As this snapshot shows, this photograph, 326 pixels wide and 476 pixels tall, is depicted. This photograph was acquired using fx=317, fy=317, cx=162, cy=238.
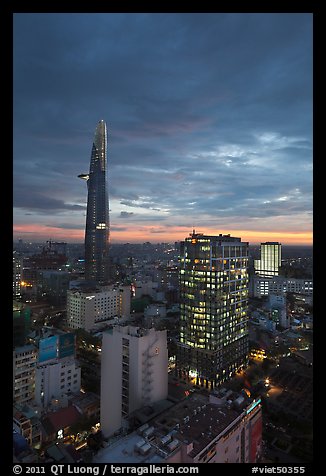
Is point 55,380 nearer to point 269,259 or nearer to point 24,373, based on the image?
point 24,373

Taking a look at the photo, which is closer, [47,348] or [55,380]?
[55,380]

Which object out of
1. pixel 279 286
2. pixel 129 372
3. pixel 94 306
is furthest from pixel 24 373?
pixel 279 286

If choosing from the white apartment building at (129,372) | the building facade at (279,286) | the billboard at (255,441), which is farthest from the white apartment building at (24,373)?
the building facade at (279,286)

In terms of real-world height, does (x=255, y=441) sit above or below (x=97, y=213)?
below

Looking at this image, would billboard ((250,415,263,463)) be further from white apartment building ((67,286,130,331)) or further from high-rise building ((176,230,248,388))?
white apartment building ((67,286,130,331))

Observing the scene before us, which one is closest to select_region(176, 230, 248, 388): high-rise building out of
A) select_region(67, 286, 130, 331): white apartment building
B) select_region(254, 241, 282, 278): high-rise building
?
select_region(67, 286, 130, 331): white apartment building

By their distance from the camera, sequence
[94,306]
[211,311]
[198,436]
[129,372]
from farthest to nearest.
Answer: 1. [94,306]
2. [211,311]
3. [129,372]
4. [198,436]
